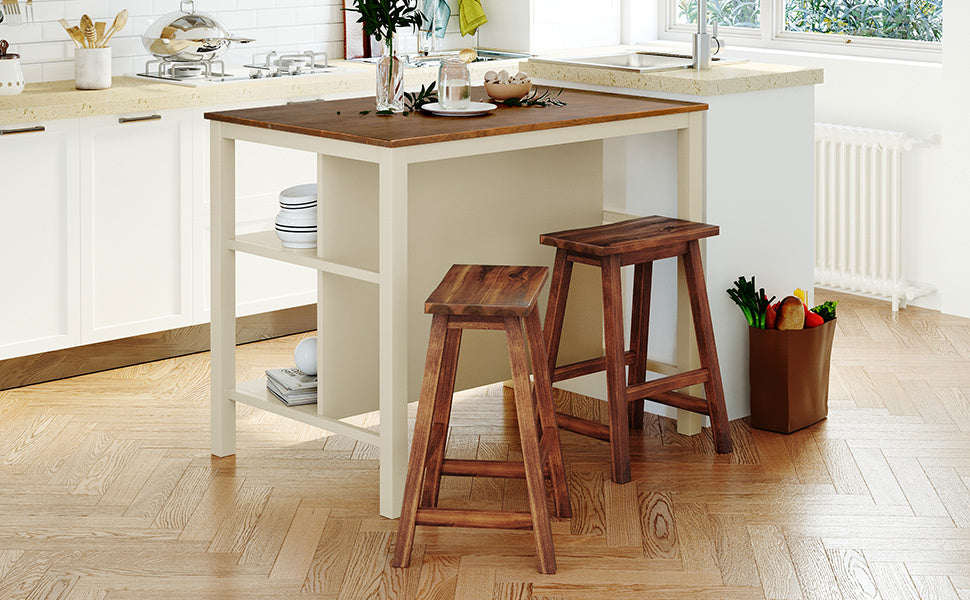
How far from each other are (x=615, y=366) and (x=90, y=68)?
2.50 metres

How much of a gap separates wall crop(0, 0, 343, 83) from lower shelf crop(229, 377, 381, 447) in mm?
1992

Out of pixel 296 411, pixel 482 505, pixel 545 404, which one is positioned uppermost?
pixel 545 404

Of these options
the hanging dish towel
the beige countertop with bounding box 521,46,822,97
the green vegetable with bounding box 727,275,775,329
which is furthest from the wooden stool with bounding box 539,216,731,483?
the hanging dish towel

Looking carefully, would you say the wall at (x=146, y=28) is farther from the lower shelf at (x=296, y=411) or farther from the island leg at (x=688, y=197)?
the island leg at (x=688, y=197)

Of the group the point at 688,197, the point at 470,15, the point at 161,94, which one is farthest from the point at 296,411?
the point at 470,15

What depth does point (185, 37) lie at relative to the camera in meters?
5.50

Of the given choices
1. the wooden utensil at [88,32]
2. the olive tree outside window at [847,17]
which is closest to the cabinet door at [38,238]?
the wooden utensil at [88,32]

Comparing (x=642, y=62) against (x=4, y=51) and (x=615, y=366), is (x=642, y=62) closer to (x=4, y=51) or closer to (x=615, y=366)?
(x=615, y=366)

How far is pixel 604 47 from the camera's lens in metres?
7.23

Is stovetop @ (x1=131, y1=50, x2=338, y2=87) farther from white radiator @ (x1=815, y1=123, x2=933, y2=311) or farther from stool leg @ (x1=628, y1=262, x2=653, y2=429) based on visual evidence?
white radiator @ (x1=815, y1=123, x2=933, y2=311)

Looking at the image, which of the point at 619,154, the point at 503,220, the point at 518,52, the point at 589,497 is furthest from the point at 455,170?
the point at 518,52

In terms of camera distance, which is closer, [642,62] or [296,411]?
[296,411]

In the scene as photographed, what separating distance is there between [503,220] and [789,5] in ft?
10.2

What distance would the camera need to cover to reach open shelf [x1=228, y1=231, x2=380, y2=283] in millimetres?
3590
